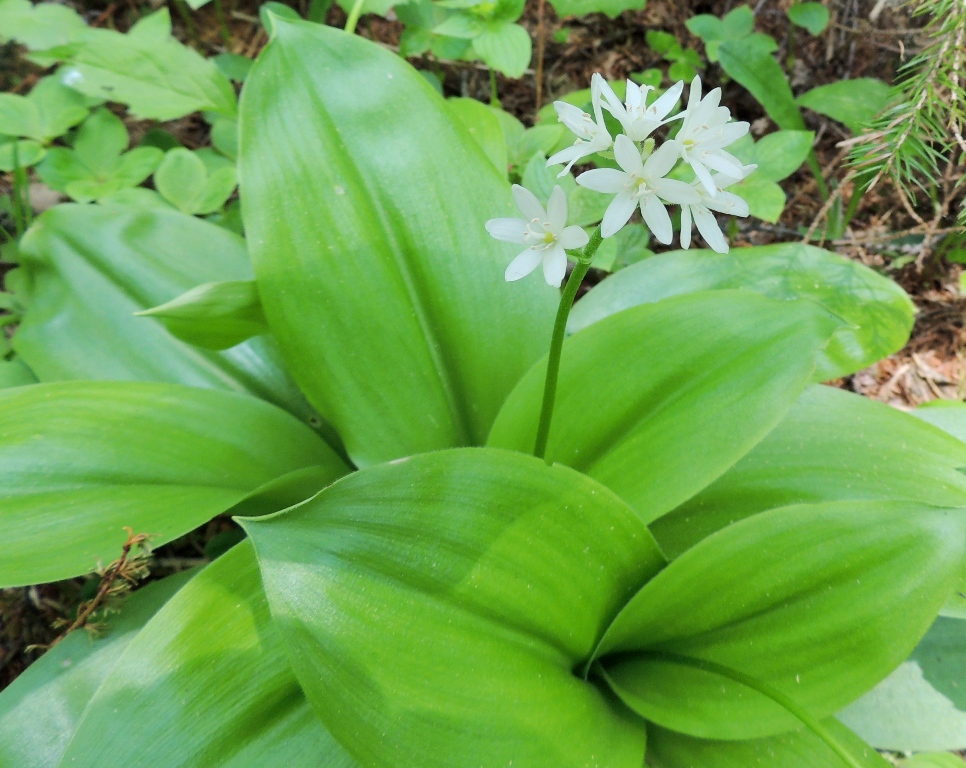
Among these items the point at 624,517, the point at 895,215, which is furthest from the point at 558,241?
the point at 895,215

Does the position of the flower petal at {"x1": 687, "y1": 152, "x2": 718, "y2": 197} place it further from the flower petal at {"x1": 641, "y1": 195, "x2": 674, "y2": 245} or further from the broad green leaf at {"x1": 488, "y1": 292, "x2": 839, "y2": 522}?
the broad green leaf at {"x1": 488, "y1": 292, "x2": 839, "y2": 522}

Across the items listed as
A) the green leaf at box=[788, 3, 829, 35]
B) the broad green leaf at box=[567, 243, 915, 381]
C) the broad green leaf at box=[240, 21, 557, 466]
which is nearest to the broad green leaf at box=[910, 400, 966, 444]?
the broad green leaf at box=[567, 243, 915, 381]

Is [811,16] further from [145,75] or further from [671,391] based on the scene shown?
[145,75]

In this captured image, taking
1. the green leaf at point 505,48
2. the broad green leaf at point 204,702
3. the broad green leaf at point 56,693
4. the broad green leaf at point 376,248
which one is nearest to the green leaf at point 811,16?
the green leaf at point 505,48

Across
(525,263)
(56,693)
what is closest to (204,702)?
(56,693)

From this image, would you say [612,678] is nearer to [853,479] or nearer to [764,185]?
[853,479]

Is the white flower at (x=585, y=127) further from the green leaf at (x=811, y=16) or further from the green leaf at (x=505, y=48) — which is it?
the green leaf at (x=811, y=16)
